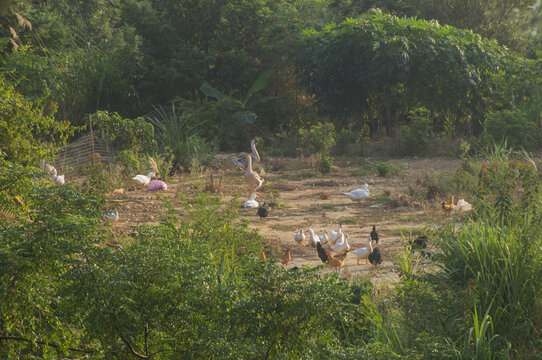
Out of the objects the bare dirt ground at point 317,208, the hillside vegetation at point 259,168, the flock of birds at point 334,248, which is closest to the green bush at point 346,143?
the hillside vegetation at point 259,168

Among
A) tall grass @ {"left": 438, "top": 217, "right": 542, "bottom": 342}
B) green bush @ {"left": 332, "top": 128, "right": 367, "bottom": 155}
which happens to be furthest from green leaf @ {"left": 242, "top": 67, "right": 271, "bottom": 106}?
tall grass @ {"left": 438, "top": 217, "right": 542, "bottom": 342}

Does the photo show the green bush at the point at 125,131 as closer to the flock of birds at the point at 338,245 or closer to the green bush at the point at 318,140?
the flock of birds at the point at 338,245

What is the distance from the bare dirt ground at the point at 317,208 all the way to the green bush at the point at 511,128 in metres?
1.05

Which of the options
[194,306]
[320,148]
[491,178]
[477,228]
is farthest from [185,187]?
[194,306]

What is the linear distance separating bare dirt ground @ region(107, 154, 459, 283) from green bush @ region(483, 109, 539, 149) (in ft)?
3.45

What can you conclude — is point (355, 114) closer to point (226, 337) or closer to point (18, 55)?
point (18, 55)

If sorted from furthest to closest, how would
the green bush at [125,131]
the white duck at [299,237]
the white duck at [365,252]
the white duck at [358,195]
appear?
1. the green bush at [125,131]
2. the white duck at [358,195]
3. the white duck at [299,237]
4. the white duck at [365,252]

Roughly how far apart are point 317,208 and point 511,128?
6.10m

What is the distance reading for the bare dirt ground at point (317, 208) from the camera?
23.6 ft

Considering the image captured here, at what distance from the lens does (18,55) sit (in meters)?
15.8

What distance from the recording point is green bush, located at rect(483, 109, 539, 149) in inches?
544

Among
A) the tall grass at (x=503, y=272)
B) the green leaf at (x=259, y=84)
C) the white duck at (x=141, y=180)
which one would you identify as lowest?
the white duck at (x=141, y=180)

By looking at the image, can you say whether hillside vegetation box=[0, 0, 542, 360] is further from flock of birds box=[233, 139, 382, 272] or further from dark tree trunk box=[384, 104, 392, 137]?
flock of birds box=[233, 139, 382, 272]

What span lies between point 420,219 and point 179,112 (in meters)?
9.84
